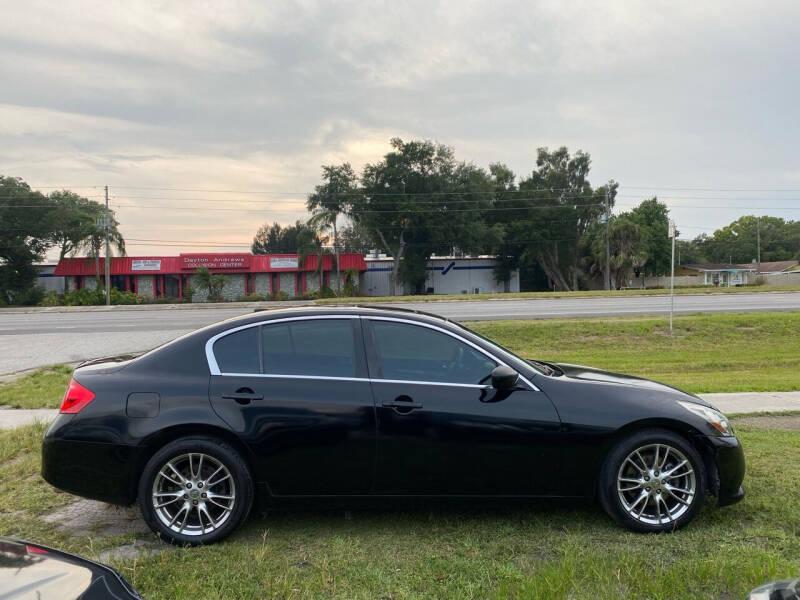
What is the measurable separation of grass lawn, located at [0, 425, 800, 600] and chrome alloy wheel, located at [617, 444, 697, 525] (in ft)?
0.52

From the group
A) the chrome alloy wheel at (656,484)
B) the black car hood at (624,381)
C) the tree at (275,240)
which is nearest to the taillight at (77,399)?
the black car hood at (624,381)

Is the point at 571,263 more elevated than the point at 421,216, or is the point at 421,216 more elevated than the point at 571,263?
the point at 421,216

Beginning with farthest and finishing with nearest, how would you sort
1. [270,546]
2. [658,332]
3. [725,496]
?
[658,332], [725,496], [270,546]

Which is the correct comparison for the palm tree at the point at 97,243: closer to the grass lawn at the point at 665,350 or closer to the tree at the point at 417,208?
the tree at the point at 417,208

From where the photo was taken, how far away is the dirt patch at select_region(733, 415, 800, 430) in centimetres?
726

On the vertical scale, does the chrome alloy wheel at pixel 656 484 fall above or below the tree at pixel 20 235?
below

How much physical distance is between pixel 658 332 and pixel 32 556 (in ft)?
53.4

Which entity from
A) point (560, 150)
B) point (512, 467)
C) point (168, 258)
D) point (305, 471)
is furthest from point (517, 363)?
point (560, 150)

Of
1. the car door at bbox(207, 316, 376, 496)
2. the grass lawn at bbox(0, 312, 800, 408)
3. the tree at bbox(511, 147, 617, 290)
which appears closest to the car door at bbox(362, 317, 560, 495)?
the car door at bbox(207, 316, 376, 496)

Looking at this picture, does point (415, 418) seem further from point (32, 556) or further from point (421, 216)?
point (421, 216)

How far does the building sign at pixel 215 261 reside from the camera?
51.2 m

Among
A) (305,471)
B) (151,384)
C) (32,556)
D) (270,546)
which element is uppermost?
(151,384)

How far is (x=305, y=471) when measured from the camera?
4133 mm

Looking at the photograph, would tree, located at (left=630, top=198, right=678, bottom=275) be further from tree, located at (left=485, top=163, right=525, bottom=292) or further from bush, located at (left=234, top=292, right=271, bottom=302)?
bush, located at (left=234, top=292, right=271, bottom=302)
